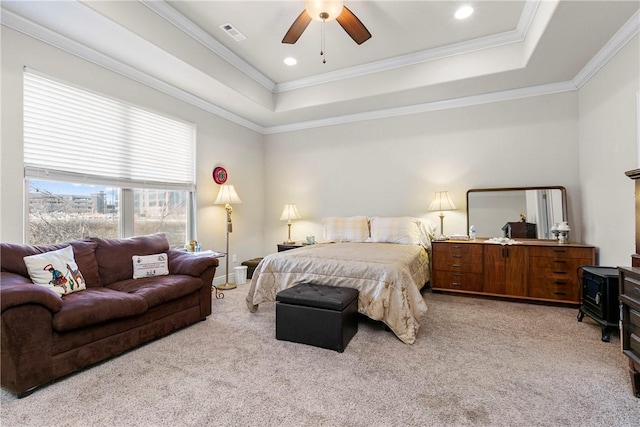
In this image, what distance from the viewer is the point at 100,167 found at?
333cm

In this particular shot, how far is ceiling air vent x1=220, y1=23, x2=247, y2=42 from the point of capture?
3.38 metres

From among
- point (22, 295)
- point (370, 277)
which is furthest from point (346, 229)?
point (22, 295)

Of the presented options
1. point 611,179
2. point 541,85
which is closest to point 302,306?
point 611,179

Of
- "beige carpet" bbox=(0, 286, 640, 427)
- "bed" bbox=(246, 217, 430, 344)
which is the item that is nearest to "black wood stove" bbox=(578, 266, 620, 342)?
"beige carpet" bbox=(0, 286, 640, 427)

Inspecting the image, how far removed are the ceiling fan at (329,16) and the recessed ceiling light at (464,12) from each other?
1156 mm

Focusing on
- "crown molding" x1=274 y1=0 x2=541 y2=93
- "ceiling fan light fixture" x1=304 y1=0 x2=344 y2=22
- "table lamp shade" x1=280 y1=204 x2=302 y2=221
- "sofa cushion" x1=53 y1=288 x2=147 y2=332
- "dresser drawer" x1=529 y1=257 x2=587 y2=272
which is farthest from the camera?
"table lamp shade" x1=280 y1=204 x2=302 y2=221

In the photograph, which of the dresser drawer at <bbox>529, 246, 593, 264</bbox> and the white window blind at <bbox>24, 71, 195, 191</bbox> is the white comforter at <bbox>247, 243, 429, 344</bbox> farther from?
the white window blind at <bbox>24, 71, 195, 191</bbox>

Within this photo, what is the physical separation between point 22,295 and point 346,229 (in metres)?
3.72

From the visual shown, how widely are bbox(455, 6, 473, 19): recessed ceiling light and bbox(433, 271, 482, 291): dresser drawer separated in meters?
3.02

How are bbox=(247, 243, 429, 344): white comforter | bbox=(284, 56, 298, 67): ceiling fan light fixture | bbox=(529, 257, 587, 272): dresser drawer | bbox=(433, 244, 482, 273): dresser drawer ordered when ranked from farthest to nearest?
bbox=(284, 56, 298, 67): ceiling fan light fixture → bbox=(433, 244, 482, 273): dresser drawer → bbox=(529, 257, 587, 272): dresser drawer → bbox=(247, 243, 429, 344): white comforter

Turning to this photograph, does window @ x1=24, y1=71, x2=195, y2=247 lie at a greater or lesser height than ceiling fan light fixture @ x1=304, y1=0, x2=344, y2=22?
lesser

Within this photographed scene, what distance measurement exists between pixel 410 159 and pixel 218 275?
3.58 meters

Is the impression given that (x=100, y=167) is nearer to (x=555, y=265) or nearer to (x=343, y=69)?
(x=343, y=69)

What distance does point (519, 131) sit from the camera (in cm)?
427
